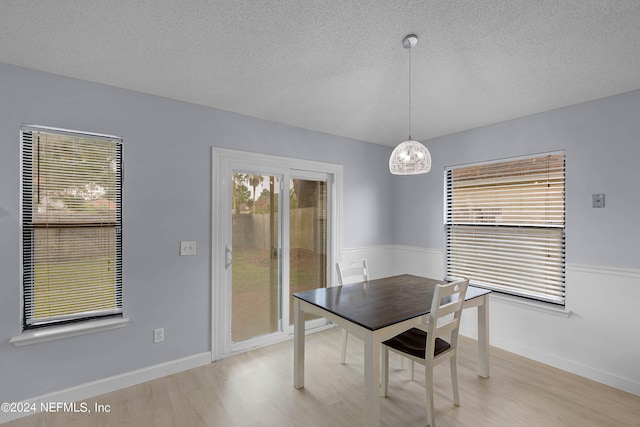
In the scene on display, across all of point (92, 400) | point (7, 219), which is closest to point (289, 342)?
point (92, 400)

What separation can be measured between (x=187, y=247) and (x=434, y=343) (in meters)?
2.26

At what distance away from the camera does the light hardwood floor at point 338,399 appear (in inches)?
82.2

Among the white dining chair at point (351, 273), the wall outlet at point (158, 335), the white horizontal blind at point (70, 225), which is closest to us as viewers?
the white horizontal blind at point (70, 225)

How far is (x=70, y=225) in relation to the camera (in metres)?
2.32

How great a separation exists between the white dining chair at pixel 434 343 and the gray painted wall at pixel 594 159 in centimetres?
147

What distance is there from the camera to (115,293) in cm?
249

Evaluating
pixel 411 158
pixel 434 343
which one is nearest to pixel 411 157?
pixel 411 158

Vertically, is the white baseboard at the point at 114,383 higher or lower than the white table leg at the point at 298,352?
lower

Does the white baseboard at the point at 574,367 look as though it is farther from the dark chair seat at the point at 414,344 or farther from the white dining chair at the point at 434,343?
the dark chair seat at the point at 414,344

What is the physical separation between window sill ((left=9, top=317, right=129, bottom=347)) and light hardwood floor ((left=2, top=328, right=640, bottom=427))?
1.73ft

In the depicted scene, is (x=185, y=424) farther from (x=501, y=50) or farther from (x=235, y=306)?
(x=501, y=50)

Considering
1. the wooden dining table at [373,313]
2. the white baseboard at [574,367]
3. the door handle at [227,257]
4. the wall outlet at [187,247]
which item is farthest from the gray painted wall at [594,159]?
the wall outlet at [187,247]

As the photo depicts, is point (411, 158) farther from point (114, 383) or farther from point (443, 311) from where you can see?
point (114, 383)

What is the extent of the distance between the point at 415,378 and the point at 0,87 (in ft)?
12.8
